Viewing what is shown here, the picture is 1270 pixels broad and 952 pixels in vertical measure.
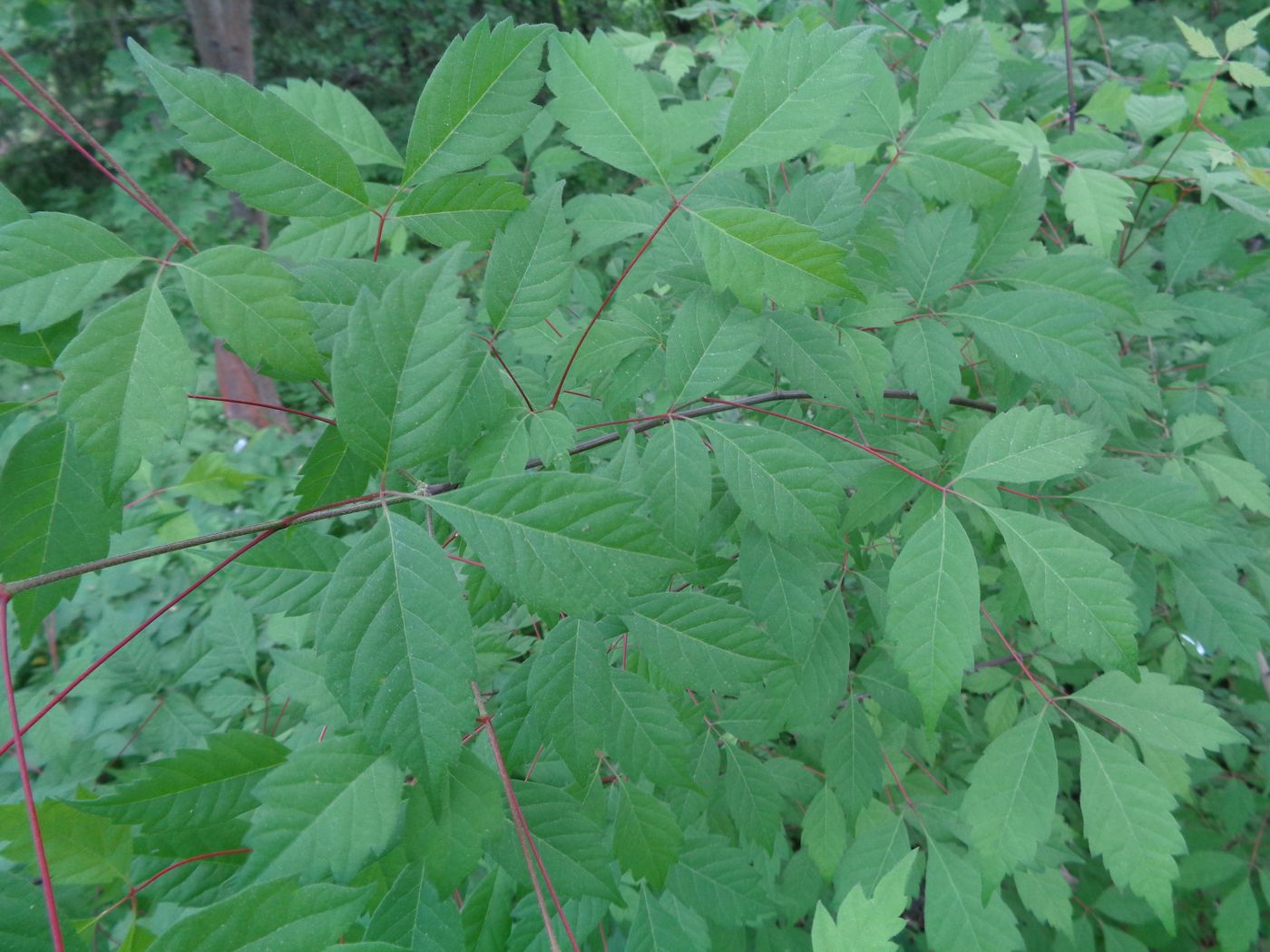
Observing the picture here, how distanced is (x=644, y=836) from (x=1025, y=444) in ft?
2.22

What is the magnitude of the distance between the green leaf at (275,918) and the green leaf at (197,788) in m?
0.20

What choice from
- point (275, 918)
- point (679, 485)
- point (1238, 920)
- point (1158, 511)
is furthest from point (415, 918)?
point (1238, 920)

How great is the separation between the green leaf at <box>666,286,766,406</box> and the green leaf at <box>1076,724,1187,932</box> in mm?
701

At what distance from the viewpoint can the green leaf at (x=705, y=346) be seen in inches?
34.5

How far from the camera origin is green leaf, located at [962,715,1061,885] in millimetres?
926

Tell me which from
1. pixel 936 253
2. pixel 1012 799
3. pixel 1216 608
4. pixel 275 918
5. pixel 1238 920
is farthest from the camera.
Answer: pixel 1238 920

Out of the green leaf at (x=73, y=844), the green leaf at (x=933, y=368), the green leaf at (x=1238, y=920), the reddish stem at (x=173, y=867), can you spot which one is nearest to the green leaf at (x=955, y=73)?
the green leaf at (x=933, y=368)

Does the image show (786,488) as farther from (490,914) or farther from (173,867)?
(173,867)

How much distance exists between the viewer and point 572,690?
0.75m

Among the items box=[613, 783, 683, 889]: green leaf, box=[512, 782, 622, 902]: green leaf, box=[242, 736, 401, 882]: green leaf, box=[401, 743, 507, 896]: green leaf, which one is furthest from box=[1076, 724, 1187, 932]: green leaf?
box=[242, 736, 401, 882]: green leaf

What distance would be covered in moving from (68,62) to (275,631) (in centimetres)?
670

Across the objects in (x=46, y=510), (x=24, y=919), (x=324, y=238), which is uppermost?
(x=324, y=238)

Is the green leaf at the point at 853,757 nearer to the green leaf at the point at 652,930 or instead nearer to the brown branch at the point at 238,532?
the green leaf at the point at 652,930

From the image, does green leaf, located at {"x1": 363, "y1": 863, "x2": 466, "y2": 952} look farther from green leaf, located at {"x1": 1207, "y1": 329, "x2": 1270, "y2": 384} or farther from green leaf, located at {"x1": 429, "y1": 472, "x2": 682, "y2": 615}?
green leaf, located at {"x1": 1207, "y1": 329, "x2": 1270, "y2": 384}
